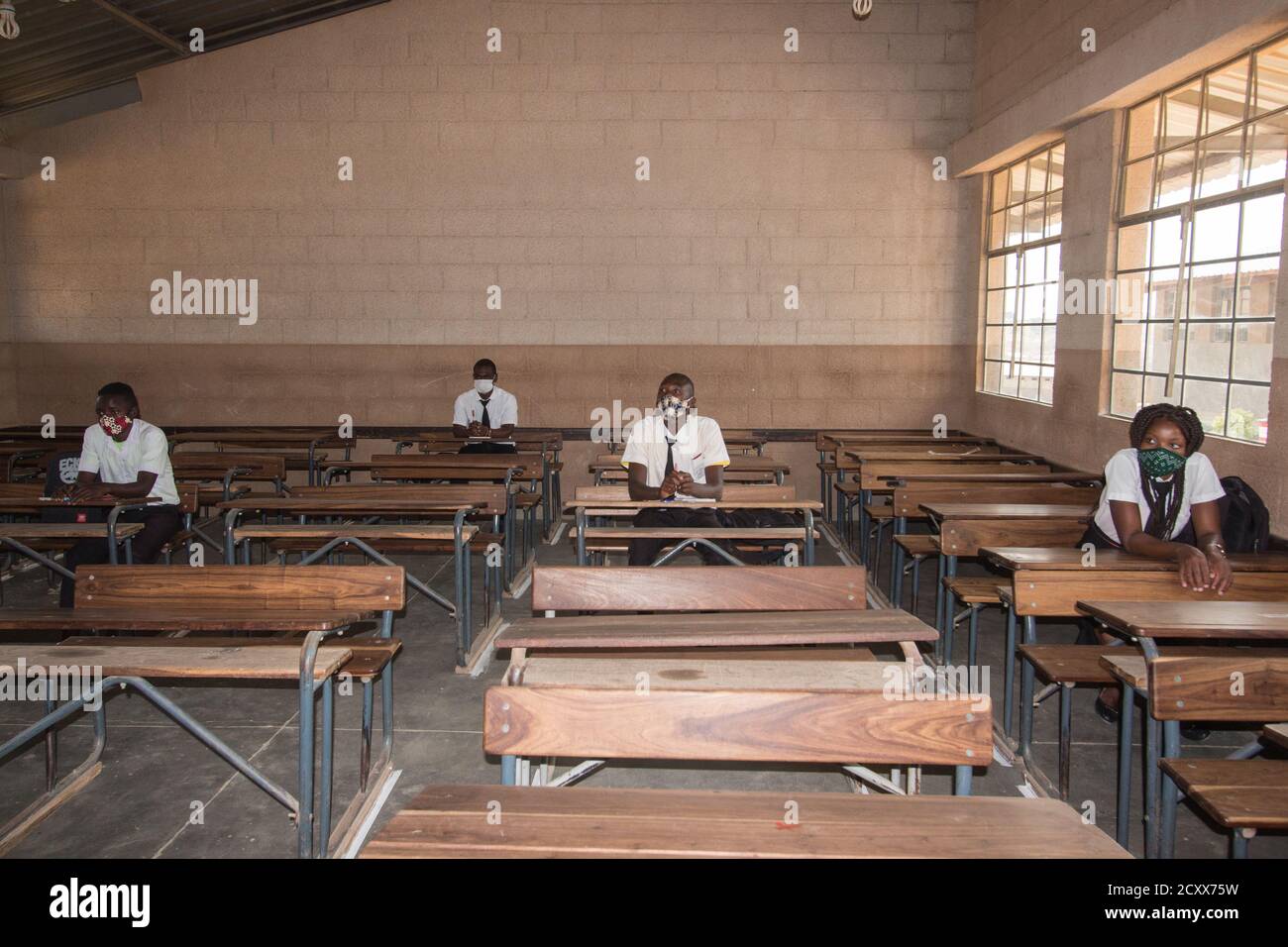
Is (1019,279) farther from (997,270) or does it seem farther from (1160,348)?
(1160,348)

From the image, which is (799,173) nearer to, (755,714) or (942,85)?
(942,85)

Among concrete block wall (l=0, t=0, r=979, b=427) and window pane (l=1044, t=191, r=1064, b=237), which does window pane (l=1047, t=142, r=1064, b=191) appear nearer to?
window pane (l=1044, t=191, r=1064, b=237)

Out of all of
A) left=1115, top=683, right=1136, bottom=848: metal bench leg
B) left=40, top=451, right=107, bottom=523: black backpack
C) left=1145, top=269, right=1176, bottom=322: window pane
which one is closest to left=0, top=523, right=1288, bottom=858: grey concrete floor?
left=1115, top=683, right=1136, bottom=848: metal bench leg

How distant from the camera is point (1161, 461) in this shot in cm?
363

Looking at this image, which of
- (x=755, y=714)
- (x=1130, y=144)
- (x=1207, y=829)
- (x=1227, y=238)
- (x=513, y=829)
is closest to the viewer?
(x=513, y=829)

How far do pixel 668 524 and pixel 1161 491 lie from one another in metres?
2.16

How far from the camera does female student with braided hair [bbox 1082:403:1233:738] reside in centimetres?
356

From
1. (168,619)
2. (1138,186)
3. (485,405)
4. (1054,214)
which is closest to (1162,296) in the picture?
(1138,186)

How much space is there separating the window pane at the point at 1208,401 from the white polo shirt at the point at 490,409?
4548 mm

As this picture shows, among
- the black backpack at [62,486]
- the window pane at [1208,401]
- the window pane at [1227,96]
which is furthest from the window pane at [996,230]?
the black backpack at [62,486]

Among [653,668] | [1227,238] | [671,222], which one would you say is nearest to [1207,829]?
[653,668]

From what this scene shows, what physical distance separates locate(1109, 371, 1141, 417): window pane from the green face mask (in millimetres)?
2415

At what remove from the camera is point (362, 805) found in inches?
115

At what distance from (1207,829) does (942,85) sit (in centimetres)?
727
